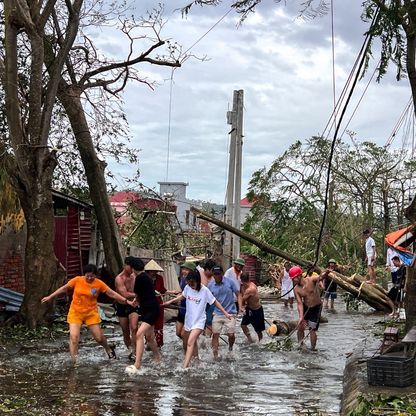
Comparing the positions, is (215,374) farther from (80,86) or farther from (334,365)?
(80,86)

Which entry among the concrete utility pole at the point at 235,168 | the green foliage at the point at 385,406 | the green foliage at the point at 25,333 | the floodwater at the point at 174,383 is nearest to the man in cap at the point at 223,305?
the floodwater at the point at 174,383

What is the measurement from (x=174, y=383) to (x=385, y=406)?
146 inches

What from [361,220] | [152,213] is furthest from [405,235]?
[361,220]

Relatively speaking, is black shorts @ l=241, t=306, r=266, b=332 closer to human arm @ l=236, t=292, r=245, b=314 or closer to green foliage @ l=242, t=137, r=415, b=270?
human arm @ l=236, t=292, r=245, b=314

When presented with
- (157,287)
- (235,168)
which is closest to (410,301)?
(157,287)

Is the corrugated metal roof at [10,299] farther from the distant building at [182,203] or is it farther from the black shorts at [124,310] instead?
the distant building at [182,203]

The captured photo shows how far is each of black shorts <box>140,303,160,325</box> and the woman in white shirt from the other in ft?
1.62

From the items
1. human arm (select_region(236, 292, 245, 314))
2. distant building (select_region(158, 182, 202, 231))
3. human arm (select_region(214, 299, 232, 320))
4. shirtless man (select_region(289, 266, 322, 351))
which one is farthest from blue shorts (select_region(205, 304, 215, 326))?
distant building (select_region(158, 182, 202, 231))

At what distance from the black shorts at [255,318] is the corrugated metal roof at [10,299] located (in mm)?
5247

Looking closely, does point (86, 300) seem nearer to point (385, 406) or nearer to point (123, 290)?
point (123, 290)

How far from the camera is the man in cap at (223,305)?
1269cm

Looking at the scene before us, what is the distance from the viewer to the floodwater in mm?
8430

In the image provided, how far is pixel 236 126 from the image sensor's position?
2444 centimetres

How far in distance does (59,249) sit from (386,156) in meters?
22.2
